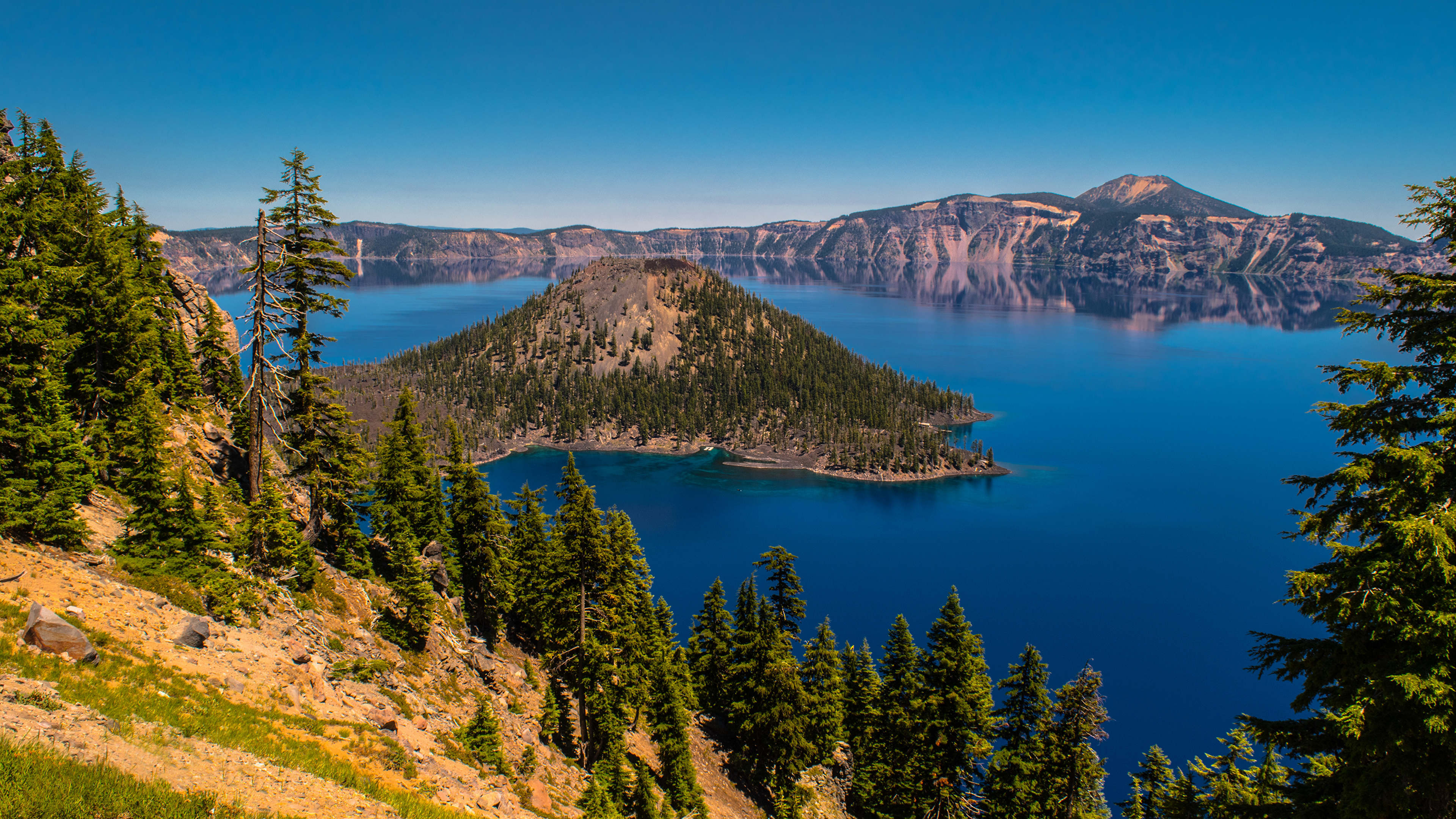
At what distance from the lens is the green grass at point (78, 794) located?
35.2 feet

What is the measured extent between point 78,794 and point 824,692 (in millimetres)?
40973

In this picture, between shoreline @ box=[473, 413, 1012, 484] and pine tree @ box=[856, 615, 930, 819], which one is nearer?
pine tree @ box=[856, 615, 930, 819]

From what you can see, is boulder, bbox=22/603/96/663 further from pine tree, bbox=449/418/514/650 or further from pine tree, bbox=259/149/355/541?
pine tree, bbox=449/418/514/650

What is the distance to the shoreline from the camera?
159 meters

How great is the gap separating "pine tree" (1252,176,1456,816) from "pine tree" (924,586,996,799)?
2542 centimetres

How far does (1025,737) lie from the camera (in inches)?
1575

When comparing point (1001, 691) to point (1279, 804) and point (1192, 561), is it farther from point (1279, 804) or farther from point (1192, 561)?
point (1279, 804)

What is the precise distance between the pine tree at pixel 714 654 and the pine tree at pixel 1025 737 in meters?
18.5

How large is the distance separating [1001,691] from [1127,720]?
506 inches

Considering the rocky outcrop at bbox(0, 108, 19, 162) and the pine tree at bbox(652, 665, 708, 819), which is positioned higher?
the rocky outcrop at bbox(0, 108, 19, 162)

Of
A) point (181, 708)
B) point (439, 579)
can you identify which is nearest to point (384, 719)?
point (181, 708)

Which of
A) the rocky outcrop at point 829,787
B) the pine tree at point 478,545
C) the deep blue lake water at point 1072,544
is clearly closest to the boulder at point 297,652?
the pine tree at point 478,545

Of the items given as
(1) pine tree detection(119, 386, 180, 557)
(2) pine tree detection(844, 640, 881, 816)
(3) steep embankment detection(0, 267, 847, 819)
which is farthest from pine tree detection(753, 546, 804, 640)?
(1) pine tree detection(119, 386, 180, 557)

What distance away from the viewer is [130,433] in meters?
27.4
